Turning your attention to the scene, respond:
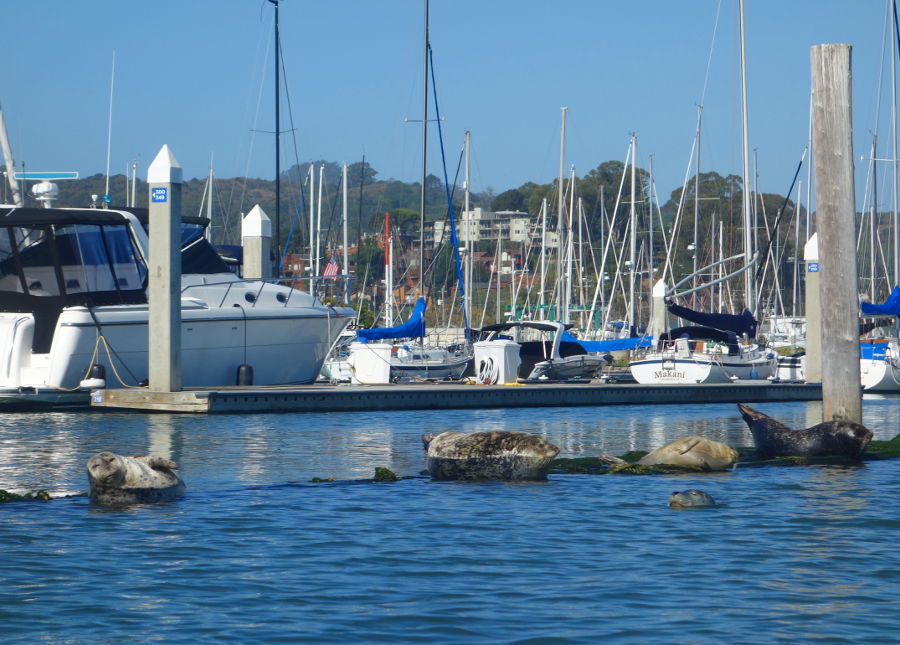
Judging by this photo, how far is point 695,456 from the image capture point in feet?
46.4

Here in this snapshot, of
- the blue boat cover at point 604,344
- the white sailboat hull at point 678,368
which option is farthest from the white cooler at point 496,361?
the blue boat cover at point 604,344

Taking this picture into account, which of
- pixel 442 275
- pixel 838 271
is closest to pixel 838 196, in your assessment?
pixel 838 271

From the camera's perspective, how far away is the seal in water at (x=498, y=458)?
13000mm

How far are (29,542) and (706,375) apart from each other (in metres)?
26.5

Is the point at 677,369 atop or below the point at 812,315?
below

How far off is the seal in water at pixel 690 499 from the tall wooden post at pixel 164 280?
11.7 metres

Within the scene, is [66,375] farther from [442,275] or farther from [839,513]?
[442,275]

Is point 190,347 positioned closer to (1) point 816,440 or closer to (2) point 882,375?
(1) point 816,440

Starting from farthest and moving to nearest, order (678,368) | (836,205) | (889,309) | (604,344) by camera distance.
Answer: (604,344)
(889,309)
(678,368)
(836,205)

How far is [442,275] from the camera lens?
92938 mm

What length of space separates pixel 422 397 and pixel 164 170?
6.78 m

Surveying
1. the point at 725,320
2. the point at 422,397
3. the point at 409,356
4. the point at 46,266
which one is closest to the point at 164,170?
the point at 46,266

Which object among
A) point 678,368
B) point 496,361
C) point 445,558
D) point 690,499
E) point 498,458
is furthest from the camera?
point 678,368

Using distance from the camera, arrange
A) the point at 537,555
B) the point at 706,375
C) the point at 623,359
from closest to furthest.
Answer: the point at 537,555 → the point at 706,375 → the point at 623,359
